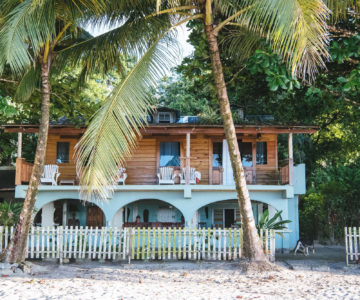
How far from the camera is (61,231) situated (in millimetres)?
14172

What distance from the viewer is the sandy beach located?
336 inches

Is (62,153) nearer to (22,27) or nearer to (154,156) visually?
(154,156)

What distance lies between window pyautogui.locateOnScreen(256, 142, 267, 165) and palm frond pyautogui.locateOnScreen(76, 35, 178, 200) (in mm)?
12682

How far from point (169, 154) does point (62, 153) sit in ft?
17.4

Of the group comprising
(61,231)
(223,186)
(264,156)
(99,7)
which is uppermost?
(99,7)

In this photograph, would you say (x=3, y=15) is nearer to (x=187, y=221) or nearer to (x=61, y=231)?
(x=61, y=231)

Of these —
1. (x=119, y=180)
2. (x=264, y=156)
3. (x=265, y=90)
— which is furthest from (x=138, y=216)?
(x=265, y=90)

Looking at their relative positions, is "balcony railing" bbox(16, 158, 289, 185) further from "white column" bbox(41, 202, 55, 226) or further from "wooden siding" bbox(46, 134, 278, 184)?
"white column" bbox(41, 202, 55, 226)

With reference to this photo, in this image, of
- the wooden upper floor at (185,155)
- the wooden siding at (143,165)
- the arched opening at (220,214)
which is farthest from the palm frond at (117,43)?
the arched opening at (220,214)

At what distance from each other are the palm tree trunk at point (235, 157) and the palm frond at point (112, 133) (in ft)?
8.39

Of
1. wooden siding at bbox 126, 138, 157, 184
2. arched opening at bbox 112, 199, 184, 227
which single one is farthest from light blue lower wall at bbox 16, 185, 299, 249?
arched opening at bbox 112, 199, 184, 227

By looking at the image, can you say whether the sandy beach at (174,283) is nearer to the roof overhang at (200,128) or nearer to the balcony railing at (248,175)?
the roof overhang at (200,128)

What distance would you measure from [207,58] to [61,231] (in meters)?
7.93

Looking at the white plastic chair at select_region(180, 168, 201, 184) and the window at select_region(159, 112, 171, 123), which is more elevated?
the window at select_region(159, 112, 171, 123)
